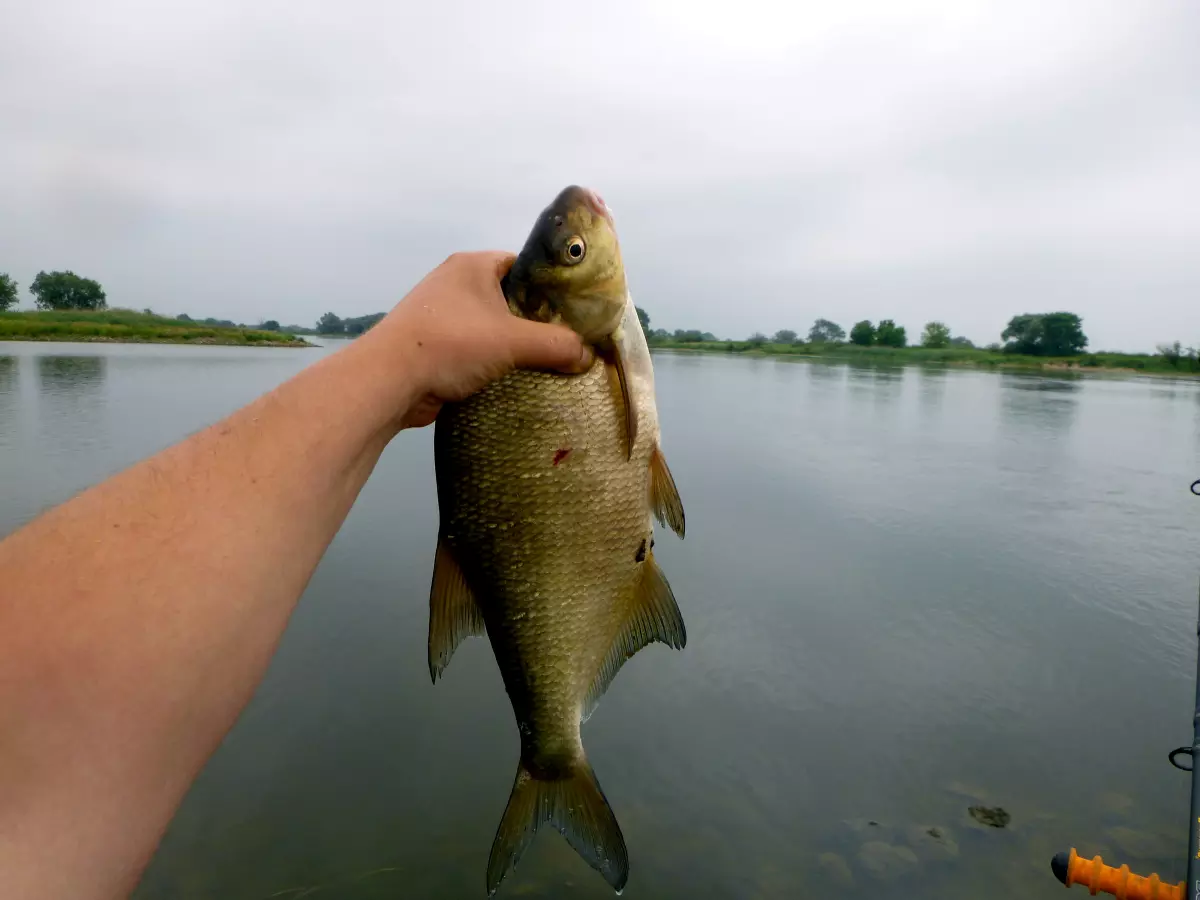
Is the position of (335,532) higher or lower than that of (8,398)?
higher

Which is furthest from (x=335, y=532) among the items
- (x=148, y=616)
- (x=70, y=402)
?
(x=70, y=402)

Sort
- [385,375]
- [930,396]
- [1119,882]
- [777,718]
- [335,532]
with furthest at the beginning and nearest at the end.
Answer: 1. [930,396]
2. [777,718]
3. [1119,882]
4. [385,375]
5. [335,532]

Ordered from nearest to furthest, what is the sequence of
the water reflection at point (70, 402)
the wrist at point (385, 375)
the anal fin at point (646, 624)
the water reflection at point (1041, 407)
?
the wrist at point (385, 375)
the anal fin at point (646, 624)
the water reflection at point (70, 402)
the water reflection at point (1041, 407)

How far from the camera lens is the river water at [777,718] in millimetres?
2963

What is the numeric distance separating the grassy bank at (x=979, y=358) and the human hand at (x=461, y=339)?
5175 centimetres

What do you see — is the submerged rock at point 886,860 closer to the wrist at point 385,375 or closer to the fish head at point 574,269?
the fish head at point 574,269

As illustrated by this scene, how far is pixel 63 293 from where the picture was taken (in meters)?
51.2

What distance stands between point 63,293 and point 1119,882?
221 ft

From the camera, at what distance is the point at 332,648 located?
4324 millimetres

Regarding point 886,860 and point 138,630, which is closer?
point 138,630

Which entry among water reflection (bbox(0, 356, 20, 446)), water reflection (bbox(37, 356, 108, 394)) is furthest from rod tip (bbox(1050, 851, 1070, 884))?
water reflection (bbox(37, 356, 108, 394))

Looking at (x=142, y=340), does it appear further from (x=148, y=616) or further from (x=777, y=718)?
(x=148, y=616)

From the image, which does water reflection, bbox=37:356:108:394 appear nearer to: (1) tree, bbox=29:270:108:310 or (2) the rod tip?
(2) the rod tip

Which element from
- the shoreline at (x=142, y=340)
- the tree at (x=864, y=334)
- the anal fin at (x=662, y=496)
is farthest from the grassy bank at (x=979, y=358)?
the anal fin at (x=662, y=496)
